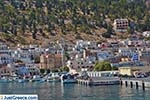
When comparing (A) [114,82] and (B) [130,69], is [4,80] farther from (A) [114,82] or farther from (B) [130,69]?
(A) [114,82]

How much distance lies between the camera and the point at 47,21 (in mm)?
135750

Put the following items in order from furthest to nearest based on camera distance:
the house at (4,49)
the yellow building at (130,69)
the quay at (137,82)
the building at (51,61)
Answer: the house at (4,49) → the building at (51,61) → the yellow building at (130,69) → the quay at (137,82)

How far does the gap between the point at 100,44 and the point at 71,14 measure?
1783 centimetres

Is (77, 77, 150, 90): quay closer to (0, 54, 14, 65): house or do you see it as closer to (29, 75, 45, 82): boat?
(29, 75, 45, 82): boat

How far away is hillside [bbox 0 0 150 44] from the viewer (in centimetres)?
13050

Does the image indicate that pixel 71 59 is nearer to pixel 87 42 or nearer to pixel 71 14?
pixel 87 42

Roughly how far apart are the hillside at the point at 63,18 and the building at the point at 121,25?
1.96m

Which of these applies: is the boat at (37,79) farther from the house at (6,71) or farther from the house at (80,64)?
the house at (80,64)

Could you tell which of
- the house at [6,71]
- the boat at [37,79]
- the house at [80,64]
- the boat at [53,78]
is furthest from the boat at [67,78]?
the house at [6,71]

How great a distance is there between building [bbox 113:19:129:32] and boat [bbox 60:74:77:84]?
44864 millimetres

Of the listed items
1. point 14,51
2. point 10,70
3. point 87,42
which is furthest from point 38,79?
point 87,42

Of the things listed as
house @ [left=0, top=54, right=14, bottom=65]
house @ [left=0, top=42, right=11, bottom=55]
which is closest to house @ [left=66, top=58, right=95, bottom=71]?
house @ [left=0, top=54, right=14, bottom=65]

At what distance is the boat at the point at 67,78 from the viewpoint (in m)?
88.3

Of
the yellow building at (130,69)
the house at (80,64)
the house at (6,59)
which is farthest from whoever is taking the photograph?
the house at (6,59)
